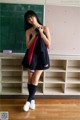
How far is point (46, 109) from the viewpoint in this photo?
2992 mm

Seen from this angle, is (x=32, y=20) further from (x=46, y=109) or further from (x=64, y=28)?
(x=46, y=109)

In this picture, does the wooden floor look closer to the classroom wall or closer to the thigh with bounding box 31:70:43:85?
the thigh with bounding box 31:70:43:85

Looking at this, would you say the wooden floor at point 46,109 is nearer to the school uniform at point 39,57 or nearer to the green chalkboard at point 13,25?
the school uniform at point 39,57

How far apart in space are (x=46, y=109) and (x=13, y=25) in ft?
4.54

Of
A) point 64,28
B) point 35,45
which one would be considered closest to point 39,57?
point 35,45

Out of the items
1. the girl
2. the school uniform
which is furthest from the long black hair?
the school uniform

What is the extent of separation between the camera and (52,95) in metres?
3.36

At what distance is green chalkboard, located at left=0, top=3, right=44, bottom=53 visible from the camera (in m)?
3.17

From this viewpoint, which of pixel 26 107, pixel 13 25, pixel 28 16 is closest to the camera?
pixel 28 16

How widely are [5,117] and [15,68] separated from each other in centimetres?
87

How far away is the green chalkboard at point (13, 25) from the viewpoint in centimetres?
317

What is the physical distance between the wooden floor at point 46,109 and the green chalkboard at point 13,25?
2.79 ft

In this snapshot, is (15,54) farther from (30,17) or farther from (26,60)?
(30,17)

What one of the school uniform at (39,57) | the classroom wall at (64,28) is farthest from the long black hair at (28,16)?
the classroom wall at (64,28)
